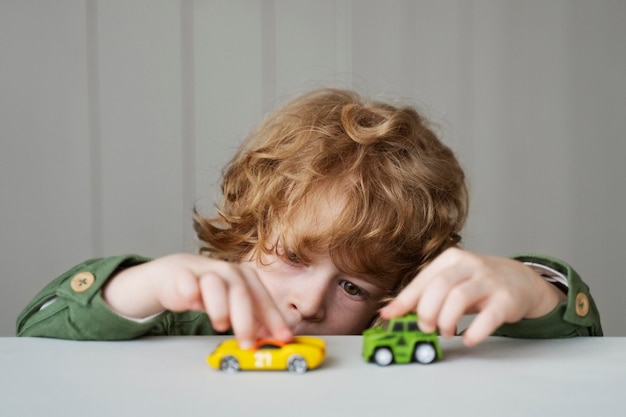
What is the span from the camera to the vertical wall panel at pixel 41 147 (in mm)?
2572

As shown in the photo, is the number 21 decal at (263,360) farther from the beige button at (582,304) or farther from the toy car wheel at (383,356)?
the beige button at (582,304)

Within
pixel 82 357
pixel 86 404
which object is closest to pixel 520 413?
pixel 86 404

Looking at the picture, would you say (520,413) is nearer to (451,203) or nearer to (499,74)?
(451,203)

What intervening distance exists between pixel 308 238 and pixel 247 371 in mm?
581

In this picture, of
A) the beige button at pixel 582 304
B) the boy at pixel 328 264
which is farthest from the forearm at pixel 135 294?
the beige button at pixel 582 304

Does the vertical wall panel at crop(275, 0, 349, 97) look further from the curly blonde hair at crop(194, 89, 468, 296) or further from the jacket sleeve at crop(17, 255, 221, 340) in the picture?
the jacket sleeve at crop(17, 255, 221, 340)

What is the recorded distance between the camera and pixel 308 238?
4.14ft

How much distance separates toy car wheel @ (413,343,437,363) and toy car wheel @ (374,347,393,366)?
28 mm

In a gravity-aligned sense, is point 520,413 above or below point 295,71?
below

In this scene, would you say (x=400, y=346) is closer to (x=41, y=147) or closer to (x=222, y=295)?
(x=222, y=295)

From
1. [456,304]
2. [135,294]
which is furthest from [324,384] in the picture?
[135,294]

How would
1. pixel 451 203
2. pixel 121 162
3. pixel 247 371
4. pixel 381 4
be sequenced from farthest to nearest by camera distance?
pixel 381 4
pixel 121 162
pixel 451 203
pixel 247 371

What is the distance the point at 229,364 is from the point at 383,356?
15 centimetres

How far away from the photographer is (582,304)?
3.18ft
